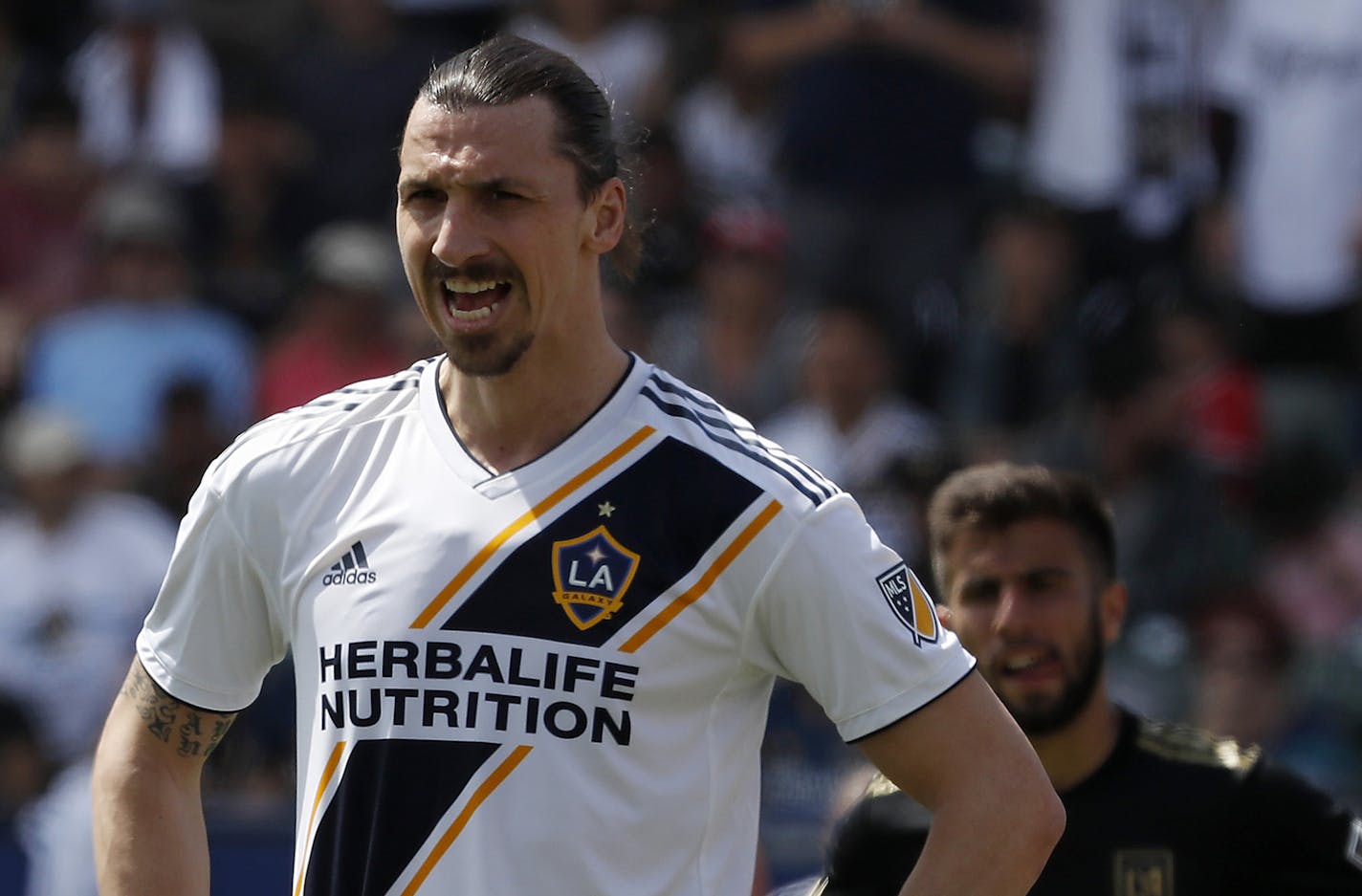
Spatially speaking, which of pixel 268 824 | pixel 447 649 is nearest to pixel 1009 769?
pixel 447 649

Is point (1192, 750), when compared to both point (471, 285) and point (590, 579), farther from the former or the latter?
point (471, 285)

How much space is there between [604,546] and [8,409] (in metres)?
7.38

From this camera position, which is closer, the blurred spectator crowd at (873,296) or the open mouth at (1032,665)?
the open mouth at (1032,665)

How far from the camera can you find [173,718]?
133 inches

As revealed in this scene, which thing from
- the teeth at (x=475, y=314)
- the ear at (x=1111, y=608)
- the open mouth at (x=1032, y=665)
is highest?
the teeth at (x=475, y=314)

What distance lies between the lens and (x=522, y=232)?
10.4 feet

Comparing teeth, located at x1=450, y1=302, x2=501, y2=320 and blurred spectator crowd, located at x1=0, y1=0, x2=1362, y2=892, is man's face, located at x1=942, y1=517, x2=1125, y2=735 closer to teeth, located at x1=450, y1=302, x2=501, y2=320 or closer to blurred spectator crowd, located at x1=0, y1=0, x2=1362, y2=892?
teeth, located at x1=450, y1=302, x2=501, y2=320

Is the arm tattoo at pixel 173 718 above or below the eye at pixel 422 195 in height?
below

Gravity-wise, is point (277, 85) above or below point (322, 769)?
above

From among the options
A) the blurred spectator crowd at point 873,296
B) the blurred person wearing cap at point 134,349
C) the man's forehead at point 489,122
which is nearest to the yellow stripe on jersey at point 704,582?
the man's forehead at point 489,122

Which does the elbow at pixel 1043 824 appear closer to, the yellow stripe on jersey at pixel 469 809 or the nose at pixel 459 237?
the yellow stripe on jersey at pixel 469 809

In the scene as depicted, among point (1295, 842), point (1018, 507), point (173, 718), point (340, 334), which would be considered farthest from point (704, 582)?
point (340, 334)

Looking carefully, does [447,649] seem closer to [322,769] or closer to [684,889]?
[322,769]

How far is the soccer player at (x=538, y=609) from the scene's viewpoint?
3.10 metres
